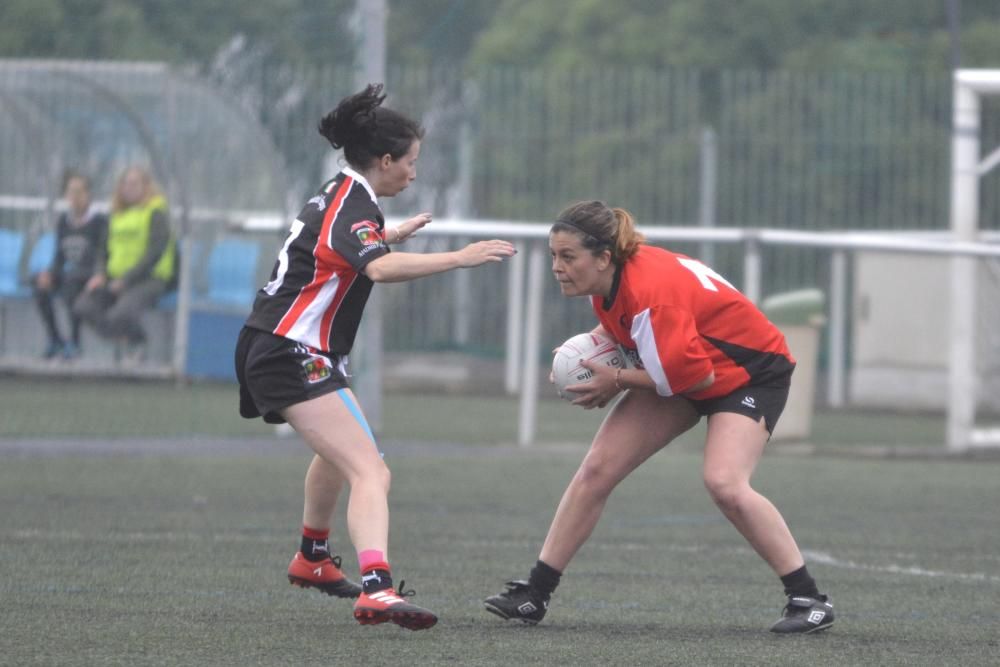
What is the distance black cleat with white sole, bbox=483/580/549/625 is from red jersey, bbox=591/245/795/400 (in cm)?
83

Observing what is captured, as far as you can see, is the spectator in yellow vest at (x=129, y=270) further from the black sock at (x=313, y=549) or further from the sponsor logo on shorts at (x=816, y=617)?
the sponsor logo on shorts at (x=816, y=617)

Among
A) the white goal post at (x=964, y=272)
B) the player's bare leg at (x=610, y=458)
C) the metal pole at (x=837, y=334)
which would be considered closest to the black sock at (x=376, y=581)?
the player's bare leg at (x=610, y=458)

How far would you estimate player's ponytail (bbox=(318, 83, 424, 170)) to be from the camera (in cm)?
603

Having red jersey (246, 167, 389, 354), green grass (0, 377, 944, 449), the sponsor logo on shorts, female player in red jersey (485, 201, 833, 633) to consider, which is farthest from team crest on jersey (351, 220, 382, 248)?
green grass (0, 377, 944, 449)

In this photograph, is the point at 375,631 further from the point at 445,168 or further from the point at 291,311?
the point at 445,168

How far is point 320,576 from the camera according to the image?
6.40 metres

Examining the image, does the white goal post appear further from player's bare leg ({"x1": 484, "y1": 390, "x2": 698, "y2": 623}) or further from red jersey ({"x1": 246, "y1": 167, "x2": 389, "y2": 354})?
red jersey ({"x1": 246, "y1": 167, "x2": 389, "y2": 354})

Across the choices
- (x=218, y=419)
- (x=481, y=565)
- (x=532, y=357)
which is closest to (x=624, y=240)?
(x=481, y=565)

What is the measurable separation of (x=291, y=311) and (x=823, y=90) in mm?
13587

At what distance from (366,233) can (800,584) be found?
6.14ft

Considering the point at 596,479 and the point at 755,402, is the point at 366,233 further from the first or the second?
the point at 755,402

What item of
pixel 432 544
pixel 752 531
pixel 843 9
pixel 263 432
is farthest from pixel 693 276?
pixel 843 9

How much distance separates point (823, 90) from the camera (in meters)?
18.6

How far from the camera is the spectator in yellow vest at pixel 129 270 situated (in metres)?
15.2
